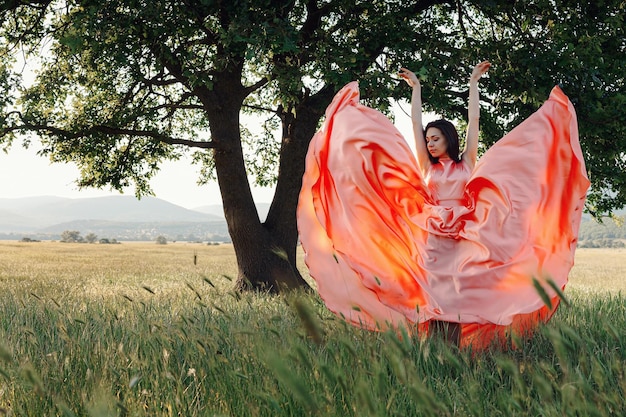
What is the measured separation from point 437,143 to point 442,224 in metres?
1.04

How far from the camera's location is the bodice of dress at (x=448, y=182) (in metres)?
5.68

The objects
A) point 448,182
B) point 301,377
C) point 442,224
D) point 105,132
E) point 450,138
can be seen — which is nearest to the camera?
point 301,377

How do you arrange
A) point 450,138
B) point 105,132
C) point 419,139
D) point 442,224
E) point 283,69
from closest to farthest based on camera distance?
point 442,224, point 450,138, point 419,139, point 283,69, point 105,132

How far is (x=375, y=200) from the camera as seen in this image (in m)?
5.62

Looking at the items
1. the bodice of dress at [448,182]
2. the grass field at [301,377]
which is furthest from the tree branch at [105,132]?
the bodice of dress at [448,182]

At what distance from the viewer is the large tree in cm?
855

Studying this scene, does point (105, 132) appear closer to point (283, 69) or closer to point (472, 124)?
point (283, 69)

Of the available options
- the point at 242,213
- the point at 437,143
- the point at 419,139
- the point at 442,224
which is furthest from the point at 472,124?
the point at 242,213

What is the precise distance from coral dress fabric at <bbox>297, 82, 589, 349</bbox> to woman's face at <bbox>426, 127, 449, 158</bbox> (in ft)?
0.31

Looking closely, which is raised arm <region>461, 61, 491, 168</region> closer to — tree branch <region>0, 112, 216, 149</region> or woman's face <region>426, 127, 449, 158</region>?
woman's face <region>426, 127, 449, 158</region>

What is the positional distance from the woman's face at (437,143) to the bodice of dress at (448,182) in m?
0.12

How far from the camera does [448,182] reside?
18.8ft

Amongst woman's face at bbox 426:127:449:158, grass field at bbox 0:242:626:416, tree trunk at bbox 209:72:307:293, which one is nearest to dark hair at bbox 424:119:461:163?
woman's face at bbox 426:127:449:158

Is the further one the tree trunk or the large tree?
the tree trunk
